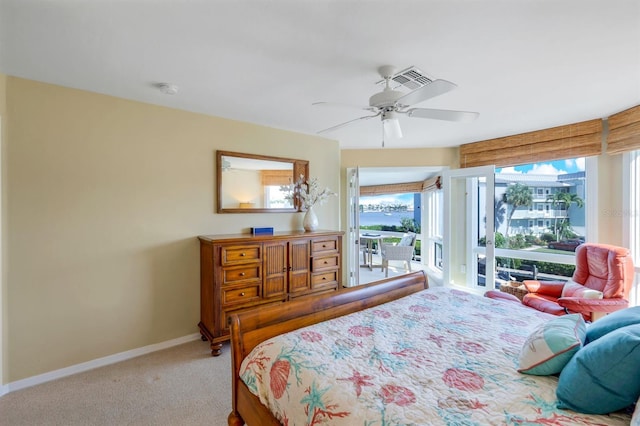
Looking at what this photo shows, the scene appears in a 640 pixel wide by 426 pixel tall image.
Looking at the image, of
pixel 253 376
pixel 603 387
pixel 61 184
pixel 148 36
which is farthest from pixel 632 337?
pixel 61 184

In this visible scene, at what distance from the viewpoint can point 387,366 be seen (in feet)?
4.15

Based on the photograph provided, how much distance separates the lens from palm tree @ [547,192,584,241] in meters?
3.51

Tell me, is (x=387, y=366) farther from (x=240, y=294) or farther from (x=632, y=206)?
(x=632, y=206)

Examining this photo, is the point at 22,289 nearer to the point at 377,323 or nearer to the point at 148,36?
the point at 148,36

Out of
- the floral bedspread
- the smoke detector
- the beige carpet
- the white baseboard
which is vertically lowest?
the beige carpet

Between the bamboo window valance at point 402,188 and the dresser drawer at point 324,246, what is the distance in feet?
9.04

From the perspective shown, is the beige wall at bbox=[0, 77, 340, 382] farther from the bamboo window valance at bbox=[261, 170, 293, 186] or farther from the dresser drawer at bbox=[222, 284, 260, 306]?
the bamboo window valance at bbox=[261, 170, 293, 186]

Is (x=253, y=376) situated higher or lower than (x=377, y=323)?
lower

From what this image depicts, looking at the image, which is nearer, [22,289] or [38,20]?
[38,20]

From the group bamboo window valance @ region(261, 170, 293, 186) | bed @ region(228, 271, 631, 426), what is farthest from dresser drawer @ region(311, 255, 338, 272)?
bed @ region(228, 271, 631, 426)

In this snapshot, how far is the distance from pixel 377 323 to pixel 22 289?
275cm

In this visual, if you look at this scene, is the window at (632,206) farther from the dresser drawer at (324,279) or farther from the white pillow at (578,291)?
the dresser drawer at (324,279)

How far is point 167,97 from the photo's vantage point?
8.50 feet

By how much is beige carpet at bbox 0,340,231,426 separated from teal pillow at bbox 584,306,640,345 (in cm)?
212
